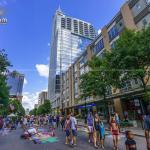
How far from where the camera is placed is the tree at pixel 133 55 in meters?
16.2

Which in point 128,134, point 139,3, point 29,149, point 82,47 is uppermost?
point 82,47

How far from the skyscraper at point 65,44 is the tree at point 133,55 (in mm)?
78681

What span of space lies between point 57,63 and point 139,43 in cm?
8831

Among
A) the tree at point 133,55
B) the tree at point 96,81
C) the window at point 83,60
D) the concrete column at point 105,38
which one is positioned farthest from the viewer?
the window at point 83,60

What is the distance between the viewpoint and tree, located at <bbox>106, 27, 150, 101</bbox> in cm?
Result: 1616

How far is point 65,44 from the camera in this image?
112m

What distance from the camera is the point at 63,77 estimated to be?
235 ft

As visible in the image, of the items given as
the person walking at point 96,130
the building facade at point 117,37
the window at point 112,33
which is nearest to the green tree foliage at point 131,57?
the building facade at point 117,37

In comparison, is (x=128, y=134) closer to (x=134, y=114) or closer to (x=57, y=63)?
(x=134, y=114)

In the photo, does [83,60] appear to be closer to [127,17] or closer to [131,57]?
[127,17]

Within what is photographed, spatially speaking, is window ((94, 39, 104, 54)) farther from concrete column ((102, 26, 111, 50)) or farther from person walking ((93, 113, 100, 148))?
person walking ((93, 113, 100, 148))

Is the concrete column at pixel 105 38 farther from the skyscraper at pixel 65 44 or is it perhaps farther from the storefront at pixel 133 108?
the skyscraper at pixel 65 44

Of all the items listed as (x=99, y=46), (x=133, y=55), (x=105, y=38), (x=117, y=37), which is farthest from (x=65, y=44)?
(x=133, y=55)

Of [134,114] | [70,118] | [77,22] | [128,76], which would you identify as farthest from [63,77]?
[77,22]
